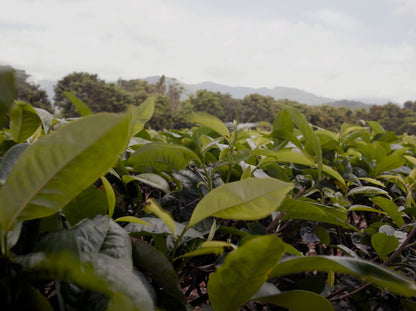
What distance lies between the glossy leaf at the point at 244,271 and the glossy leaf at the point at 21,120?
0.57 meters

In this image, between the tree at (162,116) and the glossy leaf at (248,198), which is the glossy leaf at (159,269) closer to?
the glossy leaf at (248,198)

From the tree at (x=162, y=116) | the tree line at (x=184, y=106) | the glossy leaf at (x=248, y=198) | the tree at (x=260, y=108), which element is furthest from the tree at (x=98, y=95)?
the glossy leaf at (x=248, y=198)

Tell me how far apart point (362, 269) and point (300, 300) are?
10cm

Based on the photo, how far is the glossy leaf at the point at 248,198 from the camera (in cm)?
39

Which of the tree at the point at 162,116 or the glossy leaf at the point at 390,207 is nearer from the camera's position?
the glossy leaf at the point at 390,207

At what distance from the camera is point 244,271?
1.28 feet

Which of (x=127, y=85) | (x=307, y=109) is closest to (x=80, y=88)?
(x=127, y=85)

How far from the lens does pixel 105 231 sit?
1.41 ft

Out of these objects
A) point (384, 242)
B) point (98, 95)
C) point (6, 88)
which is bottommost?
point (98, 95)

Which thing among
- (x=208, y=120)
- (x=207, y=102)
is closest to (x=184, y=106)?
(x=207, y=102)

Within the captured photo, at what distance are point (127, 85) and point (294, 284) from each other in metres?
50.0

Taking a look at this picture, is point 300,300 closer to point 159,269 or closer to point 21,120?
point 159,269

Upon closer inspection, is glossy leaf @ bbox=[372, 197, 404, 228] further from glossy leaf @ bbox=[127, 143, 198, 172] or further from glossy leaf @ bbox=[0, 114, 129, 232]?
glossy leaf @ bbox=[0, 114, 129, 232]

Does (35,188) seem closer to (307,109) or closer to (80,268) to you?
(80,268)
